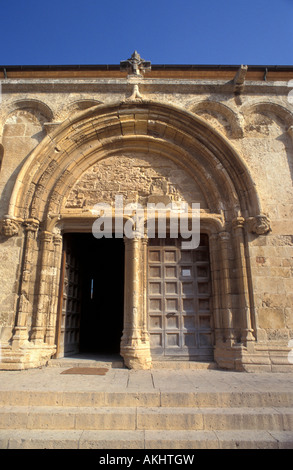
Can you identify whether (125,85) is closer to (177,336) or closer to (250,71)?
(250,71)

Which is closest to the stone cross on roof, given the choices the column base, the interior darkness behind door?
the interior darkness behind door

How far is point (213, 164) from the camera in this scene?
6.05 metres

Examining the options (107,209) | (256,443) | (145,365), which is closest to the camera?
(256,443)

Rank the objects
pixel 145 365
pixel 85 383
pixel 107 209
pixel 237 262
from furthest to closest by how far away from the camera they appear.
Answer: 1. pixel 107 209
2. pixel 237 262
3. pixel 145 365
4. pixel 85 383

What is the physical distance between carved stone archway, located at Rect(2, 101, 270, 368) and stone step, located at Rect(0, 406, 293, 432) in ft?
6.11

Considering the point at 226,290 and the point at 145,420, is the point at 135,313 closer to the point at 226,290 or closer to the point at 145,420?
the point at 226,290

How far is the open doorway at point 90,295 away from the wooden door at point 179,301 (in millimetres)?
1780

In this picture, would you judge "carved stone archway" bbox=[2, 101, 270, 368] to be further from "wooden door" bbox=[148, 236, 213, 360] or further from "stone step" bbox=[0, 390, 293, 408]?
"stone step" bbox=[0, 390, 293, 408]

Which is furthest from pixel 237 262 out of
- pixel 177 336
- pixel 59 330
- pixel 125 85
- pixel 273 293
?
pixel 125 85

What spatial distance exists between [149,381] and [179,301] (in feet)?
6.52

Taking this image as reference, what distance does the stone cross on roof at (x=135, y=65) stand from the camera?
650 cm

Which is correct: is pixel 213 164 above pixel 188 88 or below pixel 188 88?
below

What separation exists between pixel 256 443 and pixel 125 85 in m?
6.62

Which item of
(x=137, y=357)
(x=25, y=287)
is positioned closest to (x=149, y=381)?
(x=137, y=357)
